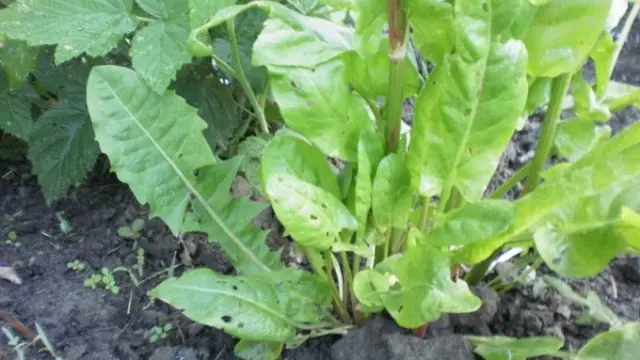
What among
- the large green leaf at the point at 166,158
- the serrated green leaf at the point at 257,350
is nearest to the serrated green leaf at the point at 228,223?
the large green leaf at the point at 166,158

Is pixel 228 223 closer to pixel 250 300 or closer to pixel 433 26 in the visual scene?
pixel 250 300

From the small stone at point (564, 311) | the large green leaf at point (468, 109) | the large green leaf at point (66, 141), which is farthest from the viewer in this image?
the large green leaf at point (66, 141)

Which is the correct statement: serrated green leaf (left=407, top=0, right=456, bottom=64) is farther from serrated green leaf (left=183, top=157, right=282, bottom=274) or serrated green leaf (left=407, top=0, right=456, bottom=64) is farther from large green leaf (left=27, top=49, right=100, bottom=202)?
large green leaf (left=27, top=49, right=100, bottom=202)

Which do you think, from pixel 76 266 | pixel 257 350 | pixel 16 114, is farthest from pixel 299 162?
pixel 16 114

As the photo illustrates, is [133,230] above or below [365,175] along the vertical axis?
below

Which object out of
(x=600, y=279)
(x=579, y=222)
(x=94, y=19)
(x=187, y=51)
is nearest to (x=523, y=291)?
(x=600, y=279)

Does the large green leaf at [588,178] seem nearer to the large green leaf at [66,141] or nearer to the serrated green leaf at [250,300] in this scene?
the serrated green leaf at [250,300]
